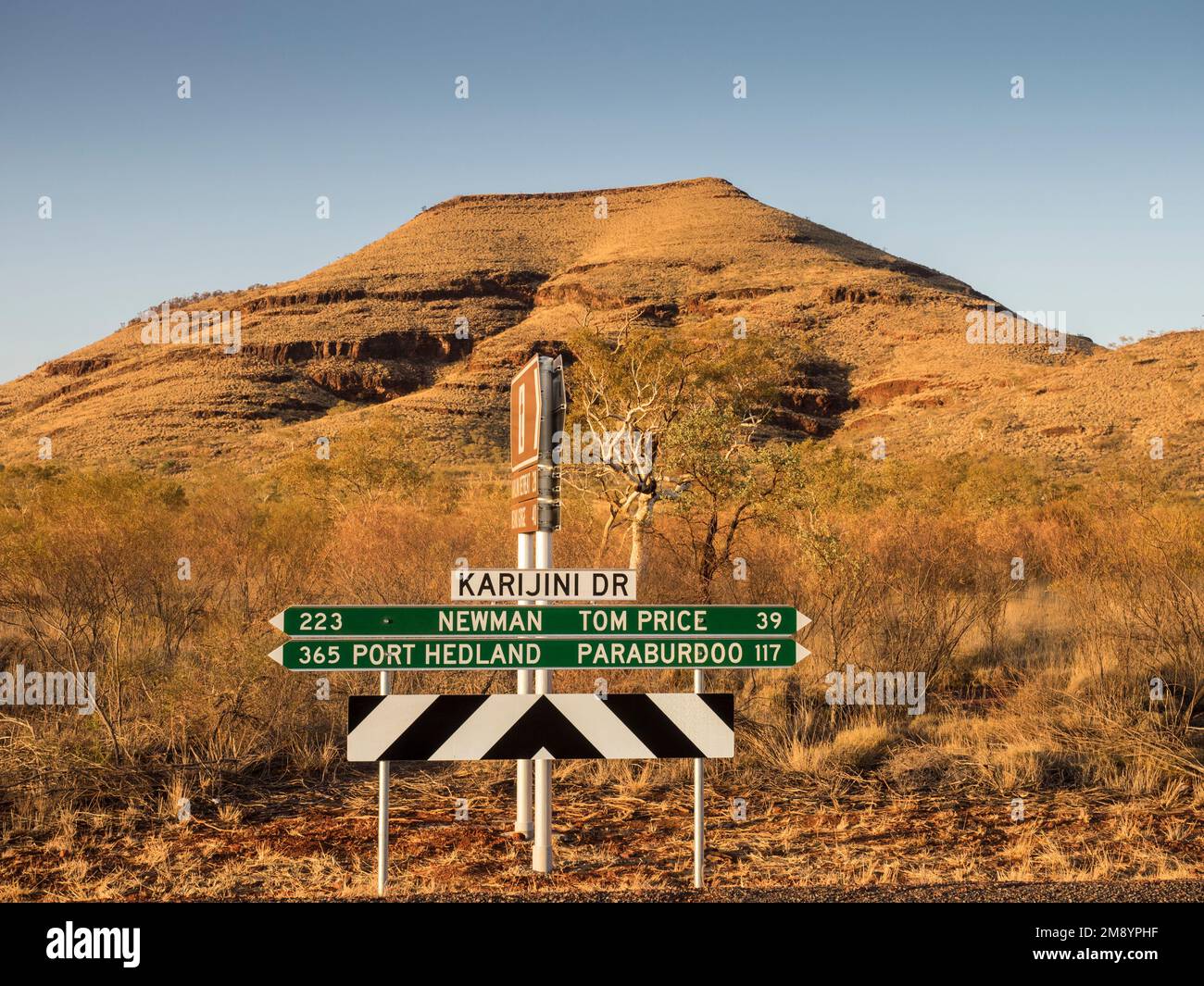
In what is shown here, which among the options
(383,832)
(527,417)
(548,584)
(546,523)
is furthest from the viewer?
(527,417)

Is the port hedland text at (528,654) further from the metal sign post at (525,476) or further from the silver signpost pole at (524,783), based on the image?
the silver signpost pole at (524,783)

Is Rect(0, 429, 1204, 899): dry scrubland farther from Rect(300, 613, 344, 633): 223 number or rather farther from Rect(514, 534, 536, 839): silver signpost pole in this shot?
Rect(300, 613, 344, 633): 223 number

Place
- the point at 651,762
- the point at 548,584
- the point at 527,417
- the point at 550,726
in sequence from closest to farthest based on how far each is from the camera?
the point at 550,726 → the point at 548,584 → the point at 527,417 → the point at 651,762

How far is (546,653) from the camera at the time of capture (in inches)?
200

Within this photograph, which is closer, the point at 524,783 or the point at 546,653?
the point at 546,653

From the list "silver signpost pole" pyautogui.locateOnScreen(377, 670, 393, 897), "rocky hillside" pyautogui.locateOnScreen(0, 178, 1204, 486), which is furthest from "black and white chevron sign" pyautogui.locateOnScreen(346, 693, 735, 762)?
"rocky hillside" pyautogui.locateOnScreen(0, 178, 1204, 486)

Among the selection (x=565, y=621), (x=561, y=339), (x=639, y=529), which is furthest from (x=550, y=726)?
(x=561, y=339)

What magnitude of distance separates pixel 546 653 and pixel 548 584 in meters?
0.36

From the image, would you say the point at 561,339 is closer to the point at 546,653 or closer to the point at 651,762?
the point at 651,762

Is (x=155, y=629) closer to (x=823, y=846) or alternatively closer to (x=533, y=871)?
(x=533, y=871)

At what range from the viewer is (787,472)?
13.4 m

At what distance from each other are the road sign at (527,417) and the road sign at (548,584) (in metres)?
0.68

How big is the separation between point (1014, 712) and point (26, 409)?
340 feet

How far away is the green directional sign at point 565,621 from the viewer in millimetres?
4992
